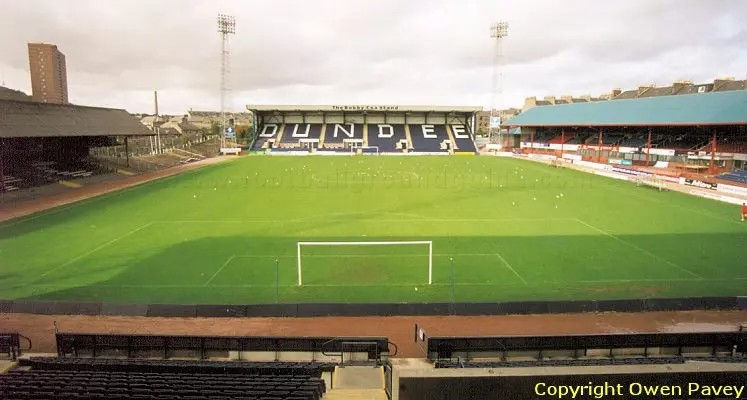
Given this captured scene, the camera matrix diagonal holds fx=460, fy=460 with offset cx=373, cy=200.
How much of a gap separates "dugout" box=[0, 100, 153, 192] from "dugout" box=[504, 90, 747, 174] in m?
60.6

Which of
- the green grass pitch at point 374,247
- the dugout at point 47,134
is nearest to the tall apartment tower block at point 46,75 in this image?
the dugout at point 47,134

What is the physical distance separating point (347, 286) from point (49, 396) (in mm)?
11449

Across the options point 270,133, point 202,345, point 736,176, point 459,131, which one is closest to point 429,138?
point 459,131

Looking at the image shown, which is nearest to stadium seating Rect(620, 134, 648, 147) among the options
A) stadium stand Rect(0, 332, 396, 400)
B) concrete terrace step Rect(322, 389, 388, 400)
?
stadium stand Rect(0, 332, 396, 400)

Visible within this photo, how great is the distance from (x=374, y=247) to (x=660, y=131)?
54.8m

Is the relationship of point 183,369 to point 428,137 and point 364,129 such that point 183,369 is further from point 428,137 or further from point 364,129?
point 364,129

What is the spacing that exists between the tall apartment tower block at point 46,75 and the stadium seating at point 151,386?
172 ft

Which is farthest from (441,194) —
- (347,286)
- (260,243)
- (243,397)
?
(243,397)

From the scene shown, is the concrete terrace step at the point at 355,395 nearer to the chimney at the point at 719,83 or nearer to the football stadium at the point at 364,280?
the football stadium at the point at 364,280

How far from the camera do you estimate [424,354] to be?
12078 millimetres

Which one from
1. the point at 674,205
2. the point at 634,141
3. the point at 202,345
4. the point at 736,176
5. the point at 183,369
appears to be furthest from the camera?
the point at 634,141

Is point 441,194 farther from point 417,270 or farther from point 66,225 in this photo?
point 66,225

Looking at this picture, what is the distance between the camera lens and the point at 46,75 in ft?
191

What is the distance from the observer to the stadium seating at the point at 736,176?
145ft
